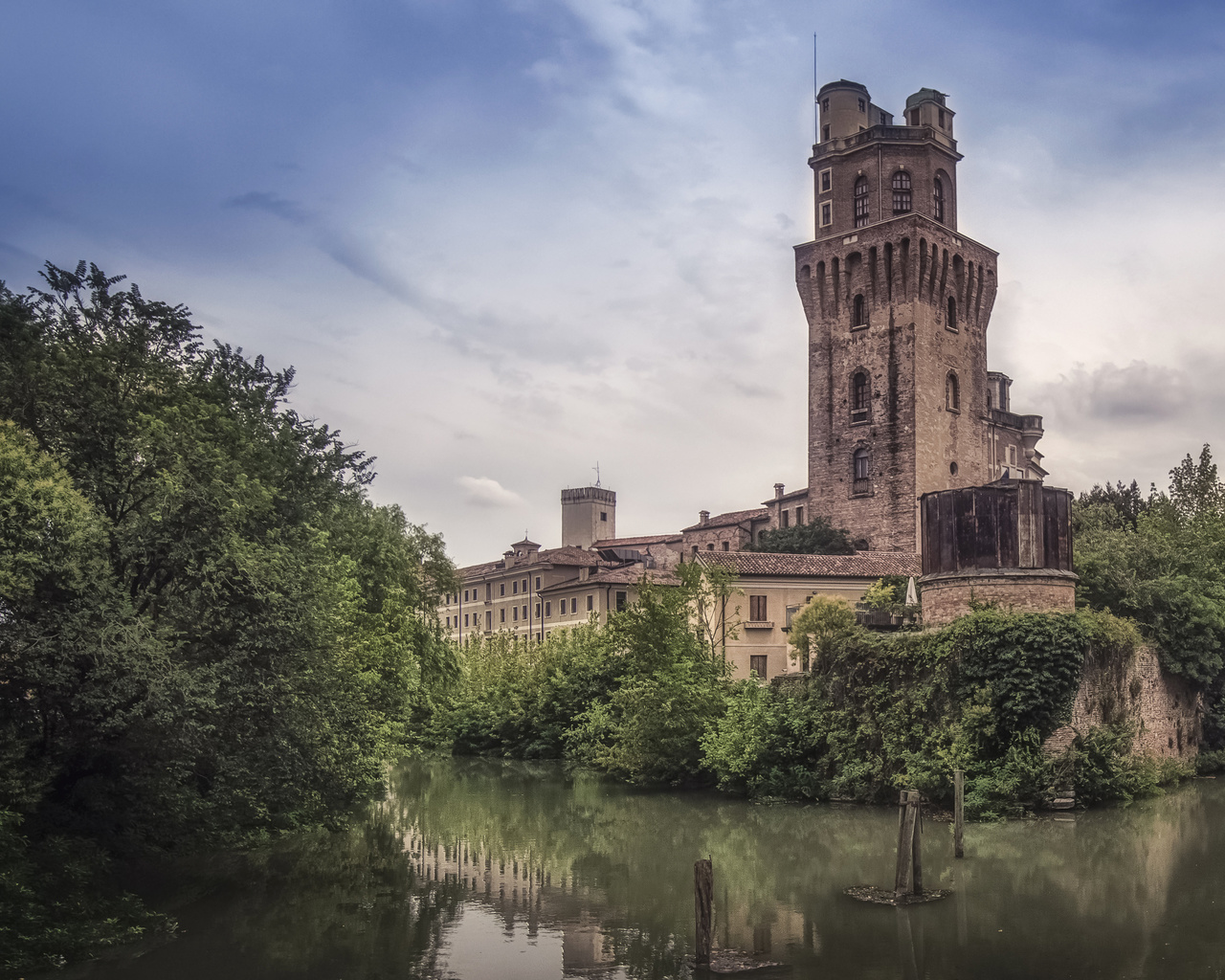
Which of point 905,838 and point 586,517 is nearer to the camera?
point 905,838

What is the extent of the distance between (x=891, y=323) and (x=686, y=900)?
46.6 m

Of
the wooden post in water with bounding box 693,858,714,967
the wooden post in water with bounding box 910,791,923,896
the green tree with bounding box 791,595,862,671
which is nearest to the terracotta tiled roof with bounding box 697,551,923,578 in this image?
the green tree with bounding box 791,595,862,671

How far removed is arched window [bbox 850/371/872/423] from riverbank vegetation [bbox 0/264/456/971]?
44138 millimetres

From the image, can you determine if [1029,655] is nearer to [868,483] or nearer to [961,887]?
[961,887]

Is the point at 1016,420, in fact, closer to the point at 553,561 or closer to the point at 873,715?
the point at 553,561

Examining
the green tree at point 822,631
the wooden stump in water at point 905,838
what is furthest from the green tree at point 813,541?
the wooden stump in water at point 905,838

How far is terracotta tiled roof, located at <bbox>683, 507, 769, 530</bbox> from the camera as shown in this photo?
72.3m

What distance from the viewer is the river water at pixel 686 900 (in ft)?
51.0

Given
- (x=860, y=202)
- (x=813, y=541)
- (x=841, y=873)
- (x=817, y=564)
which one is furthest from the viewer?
(x=860, y=202)

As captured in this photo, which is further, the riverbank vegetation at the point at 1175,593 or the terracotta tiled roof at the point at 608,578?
the terracotta tiled roof at the point at 608,578

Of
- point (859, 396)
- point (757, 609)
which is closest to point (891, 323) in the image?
point (859, 396)

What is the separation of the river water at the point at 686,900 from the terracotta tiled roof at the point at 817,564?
20.9 m

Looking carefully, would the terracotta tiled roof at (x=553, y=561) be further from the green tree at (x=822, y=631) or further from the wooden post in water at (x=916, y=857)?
the wooden post in water at (x=916, y=857)

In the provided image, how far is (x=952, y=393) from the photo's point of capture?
63719 mm
